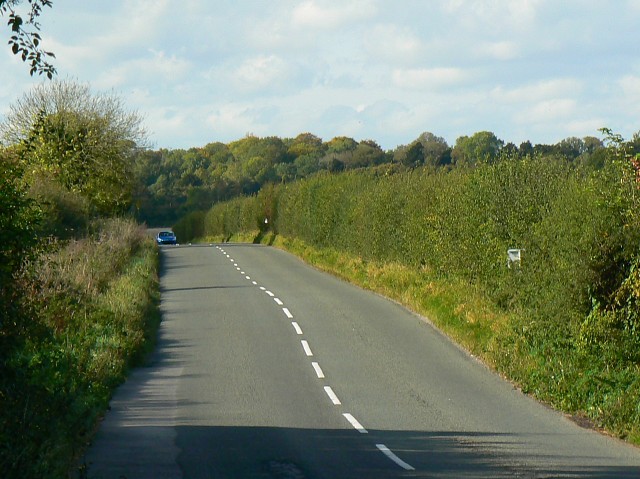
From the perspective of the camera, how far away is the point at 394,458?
1145 cm

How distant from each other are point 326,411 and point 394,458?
3.62 metres

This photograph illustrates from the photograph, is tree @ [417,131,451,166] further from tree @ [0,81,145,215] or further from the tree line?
tree @ [0,81,145,215]

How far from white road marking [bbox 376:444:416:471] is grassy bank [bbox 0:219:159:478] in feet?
11.8

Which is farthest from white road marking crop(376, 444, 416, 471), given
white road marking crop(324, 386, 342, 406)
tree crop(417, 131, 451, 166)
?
tree crop(417, 131, 451, 166)

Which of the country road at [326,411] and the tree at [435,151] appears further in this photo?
the tree at [435,151]

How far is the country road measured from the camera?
36.0 ft

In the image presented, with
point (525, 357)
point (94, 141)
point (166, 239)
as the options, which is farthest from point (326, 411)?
point (166, 239)

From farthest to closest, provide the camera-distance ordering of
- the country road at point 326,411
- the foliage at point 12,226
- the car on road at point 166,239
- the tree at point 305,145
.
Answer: the tree at point 305,145 → the car on road at point 166,239 → the country road at point 326,411 → the foliage at point 12,226

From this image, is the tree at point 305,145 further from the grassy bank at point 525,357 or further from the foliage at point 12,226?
the foliage at point 12,226

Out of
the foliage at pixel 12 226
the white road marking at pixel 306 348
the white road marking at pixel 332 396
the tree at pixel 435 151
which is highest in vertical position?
the tree at pixel 435 151

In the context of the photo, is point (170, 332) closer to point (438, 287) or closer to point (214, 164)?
point (438, 287)

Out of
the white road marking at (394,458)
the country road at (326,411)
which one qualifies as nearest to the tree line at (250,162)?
the country road at (326,411)

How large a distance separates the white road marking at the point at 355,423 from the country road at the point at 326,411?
0.03 metres

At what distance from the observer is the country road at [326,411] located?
36.0 ft
